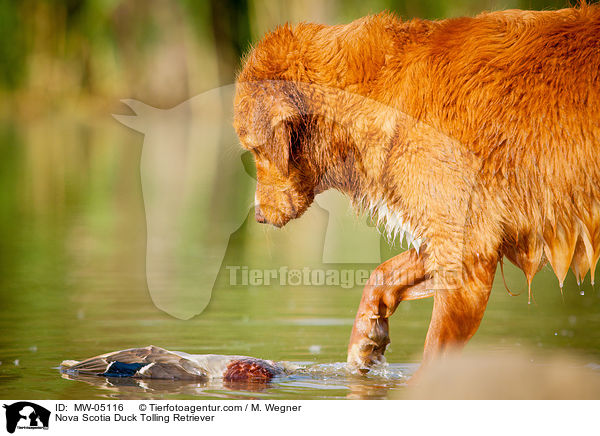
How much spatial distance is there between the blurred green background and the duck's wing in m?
0.18

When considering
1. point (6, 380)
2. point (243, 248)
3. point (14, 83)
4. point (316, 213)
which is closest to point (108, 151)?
point (14, 83)

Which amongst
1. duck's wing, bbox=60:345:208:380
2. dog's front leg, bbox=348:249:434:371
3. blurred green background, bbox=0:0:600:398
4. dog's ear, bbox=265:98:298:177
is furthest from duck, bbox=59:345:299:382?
dog's ear, bbox=265:98:298:177

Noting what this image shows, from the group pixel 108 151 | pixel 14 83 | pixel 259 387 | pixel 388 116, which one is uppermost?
pixel 14 83

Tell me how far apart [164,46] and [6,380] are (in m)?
17.0

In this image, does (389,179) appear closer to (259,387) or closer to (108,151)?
(259,387)

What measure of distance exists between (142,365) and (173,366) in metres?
0.16

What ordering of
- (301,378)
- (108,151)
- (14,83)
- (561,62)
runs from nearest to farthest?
(561,62) → (301,378) → (108,151) → (14,83)

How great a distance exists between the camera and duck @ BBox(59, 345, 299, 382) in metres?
4.68

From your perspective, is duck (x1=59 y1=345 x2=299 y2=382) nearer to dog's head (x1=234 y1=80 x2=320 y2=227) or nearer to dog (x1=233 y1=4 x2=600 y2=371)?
dog's head (x1=234 y1=80 x2=320 y2=227)

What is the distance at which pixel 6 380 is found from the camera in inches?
180

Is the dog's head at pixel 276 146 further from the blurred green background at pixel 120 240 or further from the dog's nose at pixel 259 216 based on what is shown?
the blurred green background at pixel 120 240

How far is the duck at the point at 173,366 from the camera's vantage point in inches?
184
